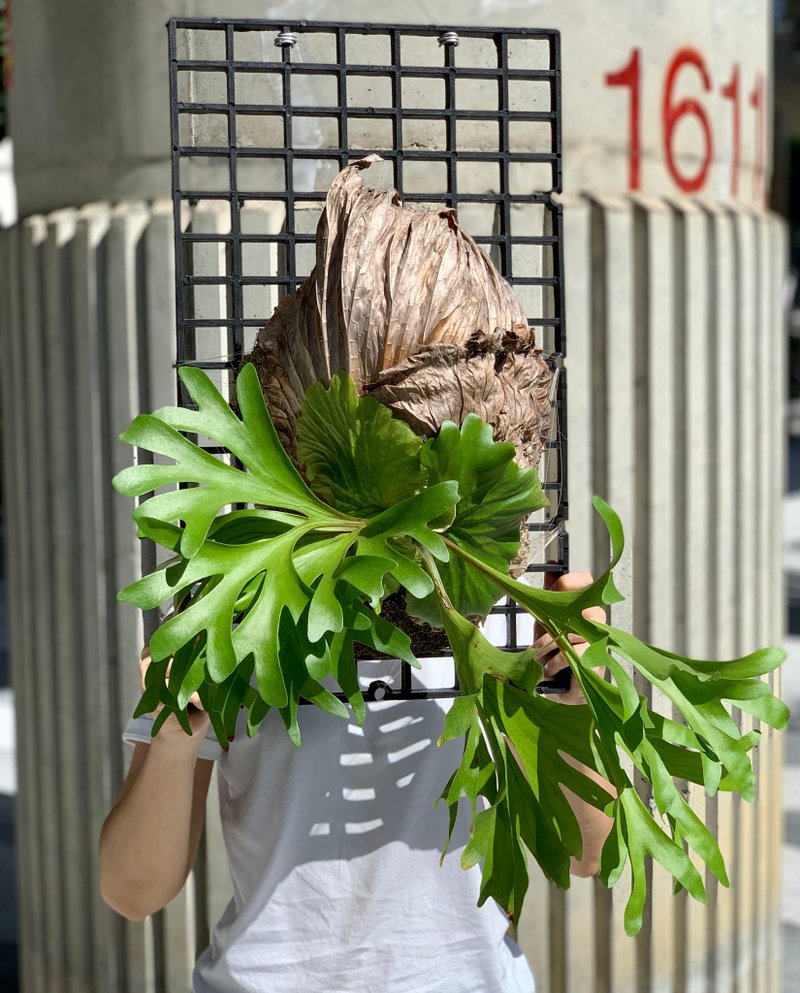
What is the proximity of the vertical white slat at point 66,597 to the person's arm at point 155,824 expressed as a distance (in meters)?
1.20

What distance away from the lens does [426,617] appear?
4.16 ft

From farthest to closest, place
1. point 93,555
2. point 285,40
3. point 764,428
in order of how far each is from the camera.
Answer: point 764,428 → point 93,555 → point 285,40

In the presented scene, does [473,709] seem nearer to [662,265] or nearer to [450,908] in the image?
[450,908]

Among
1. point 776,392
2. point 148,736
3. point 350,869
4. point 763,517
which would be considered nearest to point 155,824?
point 148,736

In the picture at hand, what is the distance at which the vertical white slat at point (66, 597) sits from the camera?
2.67 meters

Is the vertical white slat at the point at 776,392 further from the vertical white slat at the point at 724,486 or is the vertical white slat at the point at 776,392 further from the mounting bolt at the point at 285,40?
the mounting bolt at the point at 285,40

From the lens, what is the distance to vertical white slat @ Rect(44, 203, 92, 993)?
2666 mm

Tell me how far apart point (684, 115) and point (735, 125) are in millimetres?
213

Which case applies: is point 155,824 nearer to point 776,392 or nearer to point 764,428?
point 764,428

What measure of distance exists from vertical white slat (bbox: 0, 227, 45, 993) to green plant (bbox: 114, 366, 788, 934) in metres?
1.69

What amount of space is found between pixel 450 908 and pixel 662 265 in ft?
5.20

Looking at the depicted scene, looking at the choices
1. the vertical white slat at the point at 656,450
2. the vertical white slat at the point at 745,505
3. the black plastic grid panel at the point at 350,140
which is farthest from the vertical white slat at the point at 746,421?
the black plastic grid panel at the point at 350,140

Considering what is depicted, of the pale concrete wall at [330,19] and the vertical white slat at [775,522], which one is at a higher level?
the pale concrete wall at [330,19]

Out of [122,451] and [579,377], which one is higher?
[579,377]
